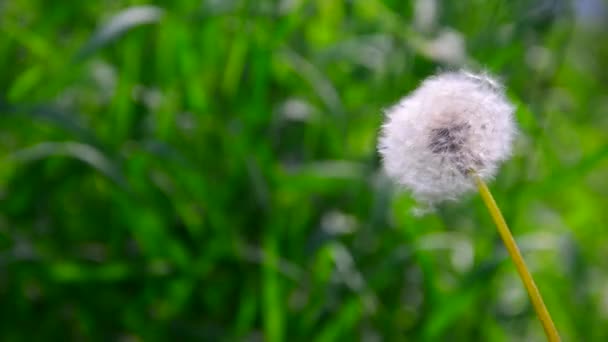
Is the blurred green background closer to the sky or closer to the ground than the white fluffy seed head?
closer to the sky

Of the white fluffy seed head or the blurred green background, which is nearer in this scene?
the white fluffy seed head

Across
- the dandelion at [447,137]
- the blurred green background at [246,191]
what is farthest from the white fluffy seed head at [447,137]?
the blurred green background at [246,191]

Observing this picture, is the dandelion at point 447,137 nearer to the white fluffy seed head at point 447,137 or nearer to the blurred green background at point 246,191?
the white fluffy seed head at point 447,137

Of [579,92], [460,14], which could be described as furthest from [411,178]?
[579,92]

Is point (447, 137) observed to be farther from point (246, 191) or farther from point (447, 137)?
point (246, 191)

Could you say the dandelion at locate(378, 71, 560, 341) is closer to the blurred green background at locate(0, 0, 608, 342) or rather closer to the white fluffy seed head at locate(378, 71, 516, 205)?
the white fluffy seed head at locate(378, 71, 516, 205)

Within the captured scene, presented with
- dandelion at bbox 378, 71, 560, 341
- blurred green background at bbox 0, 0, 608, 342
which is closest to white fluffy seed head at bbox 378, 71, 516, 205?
dandelion at bbox 378, 71, 560, 341
